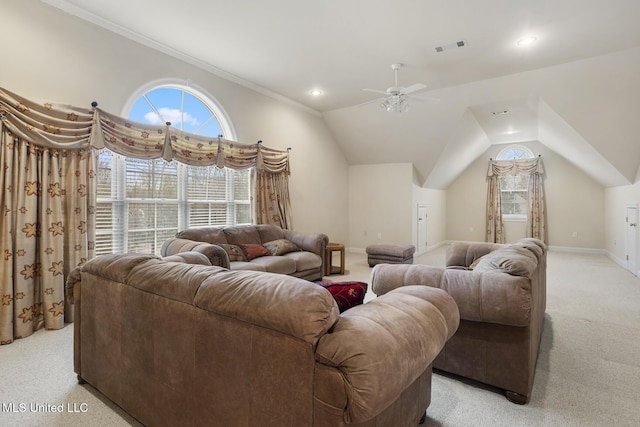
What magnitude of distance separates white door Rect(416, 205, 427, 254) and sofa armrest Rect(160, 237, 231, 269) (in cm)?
538

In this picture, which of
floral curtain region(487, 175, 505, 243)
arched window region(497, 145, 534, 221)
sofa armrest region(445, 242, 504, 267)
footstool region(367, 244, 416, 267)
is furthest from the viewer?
floral curtain region(487, 175, 505, 243)

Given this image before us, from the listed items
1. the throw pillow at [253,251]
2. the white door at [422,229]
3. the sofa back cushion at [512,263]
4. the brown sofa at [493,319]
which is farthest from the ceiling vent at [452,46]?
the white door at [422,229]

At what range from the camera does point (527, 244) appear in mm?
2689

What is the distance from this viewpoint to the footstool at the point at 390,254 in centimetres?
583

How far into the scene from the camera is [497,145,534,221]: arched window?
28.6 ft

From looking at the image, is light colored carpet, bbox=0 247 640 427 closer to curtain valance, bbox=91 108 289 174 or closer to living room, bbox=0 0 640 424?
curtain valance, bbox=91 108 289 174

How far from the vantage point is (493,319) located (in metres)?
1.93

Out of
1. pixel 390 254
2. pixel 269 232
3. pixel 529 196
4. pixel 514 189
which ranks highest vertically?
pixel 514 189

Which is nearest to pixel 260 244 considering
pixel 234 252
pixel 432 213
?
pixel 234 252

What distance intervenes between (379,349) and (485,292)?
1217 mm

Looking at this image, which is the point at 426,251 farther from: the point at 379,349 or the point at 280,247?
the point at 379,349

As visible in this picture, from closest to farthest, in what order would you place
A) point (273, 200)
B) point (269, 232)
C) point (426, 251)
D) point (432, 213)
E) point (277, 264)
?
point (277, 264) < point (269, 232) < point (273, 200) < point (426, 251) < point (432, 213)

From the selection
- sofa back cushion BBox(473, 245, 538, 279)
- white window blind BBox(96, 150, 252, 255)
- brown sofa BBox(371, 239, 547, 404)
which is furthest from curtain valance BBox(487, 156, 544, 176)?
brown sofa BBox(371, 239, 547, 404)

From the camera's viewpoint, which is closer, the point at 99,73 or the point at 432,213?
the point at 99,73
